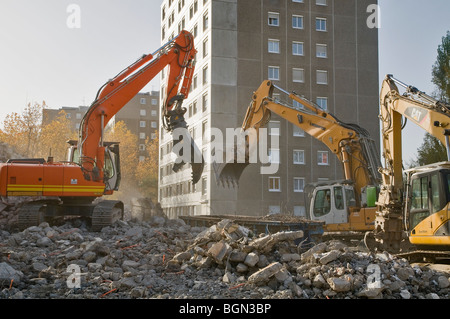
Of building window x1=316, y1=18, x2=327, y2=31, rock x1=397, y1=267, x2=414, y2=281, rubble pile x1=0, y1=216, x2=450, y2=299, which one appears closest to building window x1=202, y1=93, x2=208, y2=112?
building window x1=316, y1=18, x2=327, y2=31

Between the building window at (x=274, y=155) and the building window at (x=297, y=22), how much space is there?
11.0m

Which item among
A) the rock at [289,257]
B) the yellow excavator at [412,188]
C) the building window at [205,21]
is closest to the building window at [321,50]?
the building window at [205,21]

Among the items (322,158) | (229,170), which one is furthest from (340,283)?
→ (322,158)

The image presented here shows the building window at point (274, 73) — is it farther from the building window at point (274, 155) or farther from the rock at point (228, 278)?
the rock at point (228, 278)

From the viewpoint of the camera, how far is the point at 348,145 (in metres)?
16.0

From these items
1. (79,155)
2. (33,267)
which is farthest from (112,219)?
(33,267)

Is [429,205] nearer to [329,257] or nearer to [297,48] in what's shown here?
[329,257]

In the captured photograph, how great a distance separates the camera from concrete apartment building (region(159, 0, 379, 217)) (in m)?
38.4

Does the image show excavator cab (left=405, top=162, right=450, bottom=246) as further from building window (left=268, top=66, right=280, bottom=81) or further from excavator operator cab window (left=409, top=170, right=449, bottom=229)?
building window (left=268, top=66, right=280, bottom=81)

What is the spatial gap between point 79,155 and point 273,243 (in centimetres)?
694

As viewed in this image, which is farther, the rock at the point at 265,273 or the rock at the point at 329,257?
the rock at the point at 329,257

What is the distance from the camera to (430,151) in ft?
101

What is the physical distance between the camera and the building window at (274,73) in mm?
40159
